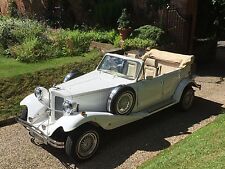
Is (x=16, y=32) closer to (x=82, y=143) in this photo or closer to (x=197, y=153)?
(x=82, y=143)

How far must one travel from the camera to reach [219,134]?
7.55 meters

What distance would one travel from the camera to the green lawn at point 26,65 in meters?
10.7

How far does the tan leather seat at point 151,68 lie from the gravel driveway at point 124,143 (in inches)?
43.4

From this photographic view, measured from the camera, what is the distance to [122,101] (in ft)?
25.3

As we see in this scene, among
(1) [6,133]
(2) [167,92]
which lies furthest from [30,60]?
(2) [167,92]

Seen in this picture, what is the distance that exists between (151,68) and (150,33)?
4705mm

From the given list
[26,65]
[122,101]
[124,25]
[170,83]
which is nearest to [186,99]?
[170,83]

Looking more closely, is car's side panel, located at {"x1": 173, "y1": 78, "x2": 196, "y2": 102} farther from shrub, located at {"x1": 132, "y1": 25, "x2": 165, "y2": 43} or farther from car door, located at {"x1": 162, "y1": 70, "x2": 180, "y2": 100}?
shrub, located at {"x1": 132, "y1": 25, "x2": 165, "y2": 43}

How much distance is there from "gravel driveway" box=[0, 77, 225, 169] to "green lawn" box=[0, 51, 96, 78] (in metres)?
2.61

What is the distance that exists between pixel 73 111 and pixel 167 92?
2.94m

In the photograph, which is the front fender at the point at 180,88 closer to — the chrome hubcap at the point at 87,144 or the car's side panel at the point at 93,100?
the car's side panel at the point at 93,100

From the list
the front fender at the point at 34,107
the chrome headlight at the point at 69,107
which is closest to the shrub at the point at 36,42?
the front fender at the point at 34,107

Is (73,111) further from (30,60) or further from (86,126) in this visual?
(30,60)

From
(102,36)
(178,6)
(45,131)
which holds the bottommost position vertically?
(45,131)
